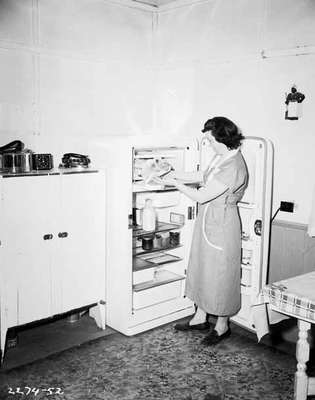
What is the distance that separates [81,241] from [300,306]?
1763 millimetres

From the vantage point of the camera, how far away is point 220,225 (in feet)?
11.2

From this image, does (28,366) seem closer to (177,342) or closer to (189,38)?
(177,342)

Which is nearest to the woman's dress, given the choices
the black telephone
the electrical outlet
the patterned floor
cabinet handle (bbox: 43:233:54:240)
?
the patterned floor

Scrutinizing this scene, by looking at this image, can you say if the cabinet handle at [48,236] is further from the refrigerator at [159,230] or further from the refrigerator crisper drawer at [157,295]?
the refrigerator crisper drawer at [157,295]

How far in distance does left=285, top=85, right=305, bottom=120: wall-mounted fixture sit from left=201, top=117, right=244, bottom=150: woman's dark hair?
1.62 feet

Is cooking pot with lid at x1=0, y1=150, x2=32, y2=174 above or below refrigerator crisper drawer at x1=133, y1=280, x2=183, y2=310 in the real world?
above

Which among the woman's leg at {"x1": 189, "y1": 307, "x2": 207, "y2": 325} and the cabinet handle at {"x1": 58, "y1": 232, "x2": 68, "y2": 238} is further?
the woman's leg at {"x1": 189, "y1": 307, "x2": 207, "y2": 325}

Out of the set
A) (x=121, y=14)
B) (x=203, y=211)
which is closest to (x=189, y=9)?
(x=121, y=14)

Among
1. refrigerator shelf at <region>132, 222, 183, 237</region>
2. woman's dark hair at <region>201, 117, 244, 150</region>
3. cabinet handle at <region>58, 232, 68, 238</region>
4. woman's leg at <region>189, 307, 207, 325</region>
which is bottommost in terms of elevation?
woman's leg at <region>189, 307, 207, 325</region>

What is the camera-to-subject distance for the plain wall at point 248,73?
3531 millimetres

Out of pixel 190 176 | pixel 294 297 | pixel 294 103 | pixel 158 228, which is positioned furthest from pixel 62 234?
pixel 294 103

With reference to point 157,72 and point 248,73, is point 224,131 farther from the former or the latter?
point 157,72

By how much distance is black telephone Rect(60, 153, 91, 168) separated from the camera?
3.69 m

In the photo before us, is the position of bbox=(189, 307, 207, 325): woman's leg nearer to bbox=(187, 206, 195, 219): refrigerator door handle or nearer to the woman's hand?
bbox=(187, 206, 195, 219): refrigerator door handle
